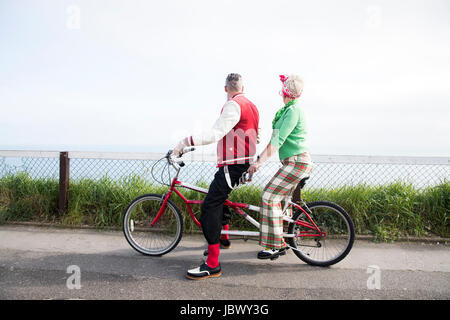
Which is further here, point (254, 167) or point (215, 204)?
point (215, 204)

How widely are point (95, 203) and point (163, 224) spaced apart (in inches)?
52.1

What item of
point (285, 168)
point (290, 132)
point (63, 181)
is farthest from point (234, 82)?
point (63, 181)

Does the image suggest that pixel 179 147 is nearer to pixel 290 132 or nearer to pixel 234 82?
pixel 234 82

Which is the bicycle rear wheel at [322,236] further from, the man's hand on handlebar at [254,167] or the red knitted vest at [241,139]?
the red knitted vest at [241,139]

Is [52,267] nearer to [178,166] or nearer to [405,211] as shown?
[178,166]

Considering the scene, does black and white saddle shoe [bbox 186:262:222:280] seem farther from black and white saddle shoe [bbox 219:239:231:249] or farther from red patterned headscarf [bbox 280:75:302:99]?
red patterned headscarf [bbox 280:75:302:99]

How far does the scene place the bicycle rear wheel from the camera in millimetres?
3701

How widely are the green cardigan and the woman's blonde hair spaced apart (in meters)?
0.10

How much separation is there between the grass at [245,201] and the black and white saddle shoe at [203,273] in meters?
1.26

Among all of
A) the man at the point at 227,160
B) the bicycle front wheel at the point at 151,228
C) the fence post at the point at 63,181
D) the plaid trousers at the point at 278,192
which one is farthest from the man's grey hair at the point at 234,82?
the fence post at the point at 63,181

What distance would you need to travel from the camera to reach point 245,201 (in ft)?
15.9

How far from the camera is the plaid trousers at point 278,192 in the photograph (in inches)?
136

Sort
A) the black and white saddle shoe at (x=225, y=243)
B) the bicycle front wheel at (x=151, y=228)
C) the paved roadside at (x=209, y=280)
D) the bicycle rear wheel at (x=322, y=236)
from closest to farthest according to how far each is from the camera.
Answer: the paved roadside at (x=209, y=280)
the bicycle rear wheel at (x=322, y=236)
the bicycle front wheel at (x=151, y=228)
the black and white saddle shoe at (x=225, y=243)

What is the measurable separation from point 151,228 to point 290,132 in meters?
2.50
